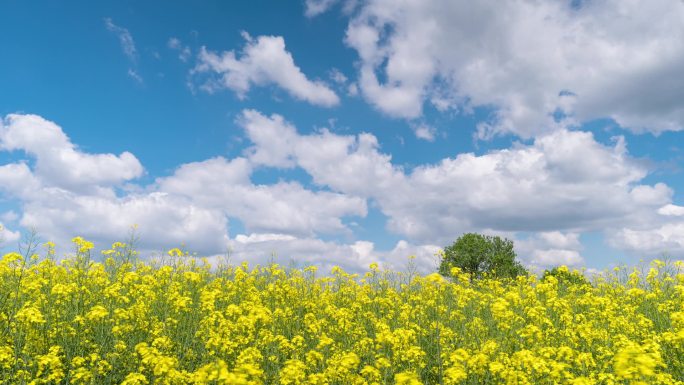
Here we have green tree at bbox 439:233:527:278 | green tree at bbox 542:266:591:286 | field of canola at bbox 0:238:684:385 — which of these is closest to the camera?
field of canola at bbox 0:238:684:385

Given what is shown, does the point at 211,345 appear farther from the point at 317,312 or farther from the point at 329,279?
the point at 329,279

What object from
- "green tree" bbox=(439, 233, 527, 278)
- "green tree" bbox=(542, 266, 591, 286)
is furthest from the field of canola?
"green tree" bbox=(439, 233, 527, 278)

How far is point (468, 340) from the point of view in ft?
33.3

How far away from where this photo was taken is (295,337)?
8.20m

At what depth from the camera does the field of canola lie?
6934 mm

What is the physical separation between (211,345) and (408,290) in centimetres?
795

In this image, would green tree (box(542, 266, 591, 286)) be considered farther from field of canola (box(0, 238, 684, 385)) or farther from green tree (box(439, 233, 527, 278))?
green tree (box(439, 233, 527, 278))

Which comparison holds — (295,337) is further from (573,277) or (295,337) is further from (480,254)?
(480,254)

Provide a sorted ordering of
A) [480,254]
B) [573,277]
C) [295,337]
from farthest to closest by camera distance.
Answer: [480,254] → [573,277] → [295,337]

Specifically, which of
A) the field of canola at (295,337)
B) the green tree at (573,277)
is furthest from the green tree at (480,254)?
the field of canola at (295,337)

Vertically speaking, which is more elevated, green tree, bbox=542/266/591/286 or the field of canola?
green tree, bbox=542/266/591/286

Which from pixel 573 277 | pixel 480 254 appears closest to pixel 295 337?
pixel 573 277

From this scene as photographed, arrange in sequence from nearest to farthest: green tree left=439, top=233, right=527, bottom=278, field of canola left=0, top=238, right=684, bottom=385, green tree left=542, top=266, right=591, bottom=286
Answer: field of canola left=0, top=238, right=684, bottom=385 < green tree left=542, top=266, right=591, bottom=286 < green tree left=439, top=233, right=527, bottom=278

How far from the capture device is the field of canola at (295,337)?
693 centimetres
